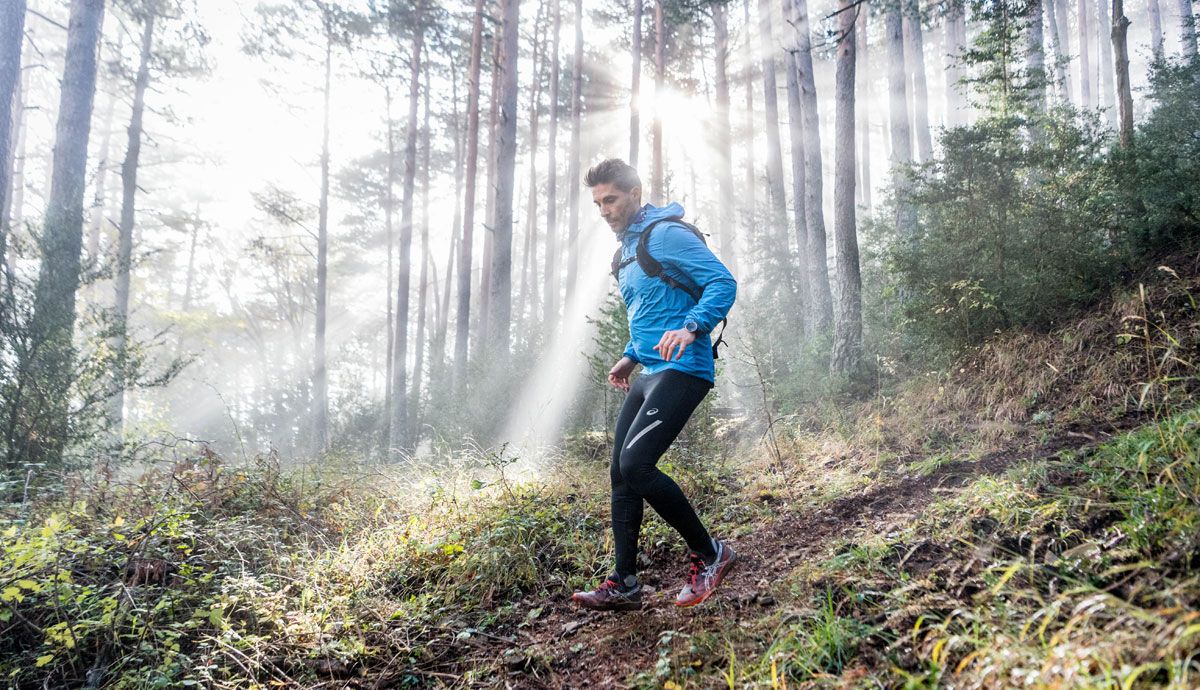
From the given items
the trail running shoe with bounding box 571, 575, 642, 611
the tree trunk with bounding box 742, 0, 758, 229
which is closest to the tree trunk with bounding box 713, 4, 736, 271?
the tree trunk with bounding box 742, 0, 758, 229

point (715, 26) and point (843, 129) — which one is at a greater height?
point (715, 26)

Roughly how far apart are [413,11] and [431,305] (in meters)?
28.1

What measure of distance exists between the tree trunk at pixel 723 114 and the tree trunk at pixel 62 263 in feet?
44.9

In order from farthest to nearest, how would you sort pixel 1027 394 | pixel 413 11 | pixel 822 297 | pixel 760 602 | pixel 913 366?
pixel 413 11
pixel 822 297
pixel 913 366
pixel 1027 394
pixel 760 602

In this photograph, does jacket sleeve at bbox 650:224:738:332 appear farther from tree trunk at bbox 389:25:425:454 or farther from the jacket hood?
tree trunk at bbox 389:25:425:454

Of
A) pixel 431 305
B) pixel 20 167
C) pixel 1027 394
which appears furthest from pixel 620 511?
pixel 431 305

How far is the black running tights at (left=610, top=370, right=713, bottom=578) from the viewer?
2795 millimetres

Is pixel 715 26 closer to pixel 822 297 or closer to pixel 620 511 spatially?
pixel 822 297

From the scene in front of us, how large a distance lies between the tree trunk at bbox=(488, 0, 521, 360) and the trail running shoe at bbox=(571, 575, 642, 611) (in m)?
10.3

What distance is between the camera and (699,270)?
286 cm

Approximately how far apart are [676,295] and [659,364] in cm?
35

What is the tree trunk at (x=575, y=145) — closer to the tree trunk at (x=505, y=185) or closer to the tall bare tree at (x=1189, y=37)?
the tree trunk at (x=505, y=185)

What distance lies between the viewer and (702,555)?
117 inches

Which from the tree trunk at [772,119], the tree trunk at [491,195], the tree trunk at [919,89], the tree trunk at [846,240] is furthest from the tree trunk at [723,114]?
the tree trunk at [846,240]
